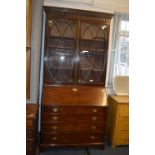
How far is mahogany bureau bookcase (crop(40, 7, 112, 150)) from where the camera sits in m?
2.42

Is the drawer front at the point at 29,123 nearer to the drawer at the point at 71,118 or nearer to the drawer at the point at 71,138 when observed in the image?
the drawer at the point at 71,118

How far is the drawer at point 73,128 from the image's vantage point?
7.91ft

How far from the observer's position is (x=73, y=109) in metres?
2.42

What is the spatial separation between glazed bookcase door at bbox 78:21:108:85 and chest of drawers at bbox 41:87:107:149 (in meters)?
0.30

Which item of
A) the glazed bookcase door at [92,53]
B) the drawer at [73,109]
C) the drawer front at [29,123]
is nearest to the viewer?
the drawer front at [29,123]

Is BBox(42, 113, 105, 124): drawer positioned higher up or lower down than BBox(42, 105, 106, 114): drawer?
lower down

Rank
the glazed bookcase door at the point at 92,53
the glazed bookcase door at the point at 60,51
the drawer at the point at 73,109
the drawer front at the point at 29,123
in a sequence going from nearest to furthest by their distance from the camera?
the drawer front at the point at 29,123
the drawer at the point at 73,109
the glazed bookcase door at the point at 60,51
the glazed bookcase door at the point at 92,53

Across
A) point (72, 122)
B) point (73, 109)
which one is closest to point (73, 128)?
point (72, 122)

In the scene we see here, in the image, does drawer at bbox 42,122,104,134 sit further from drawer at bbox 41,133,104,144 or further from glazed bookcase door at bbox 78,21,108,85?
glazed bookcase door at bbox 78,21,108,85

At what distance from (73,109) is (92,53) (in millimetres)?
955

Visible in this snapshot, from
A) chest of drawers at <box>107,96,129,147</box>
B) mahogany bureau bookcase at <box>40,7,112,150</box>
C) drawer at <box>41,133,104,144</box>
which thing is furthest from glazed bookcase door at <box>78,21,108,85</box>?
drawer at <box>41,133,104,144</box>

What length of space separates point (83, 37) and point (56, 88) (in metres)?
0.91

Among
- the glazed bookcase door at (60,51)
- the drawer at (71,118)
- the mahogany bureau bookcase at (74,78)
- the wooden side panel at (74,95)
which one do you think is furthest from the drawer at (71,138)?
the glazed bookcase door at (60,51)
